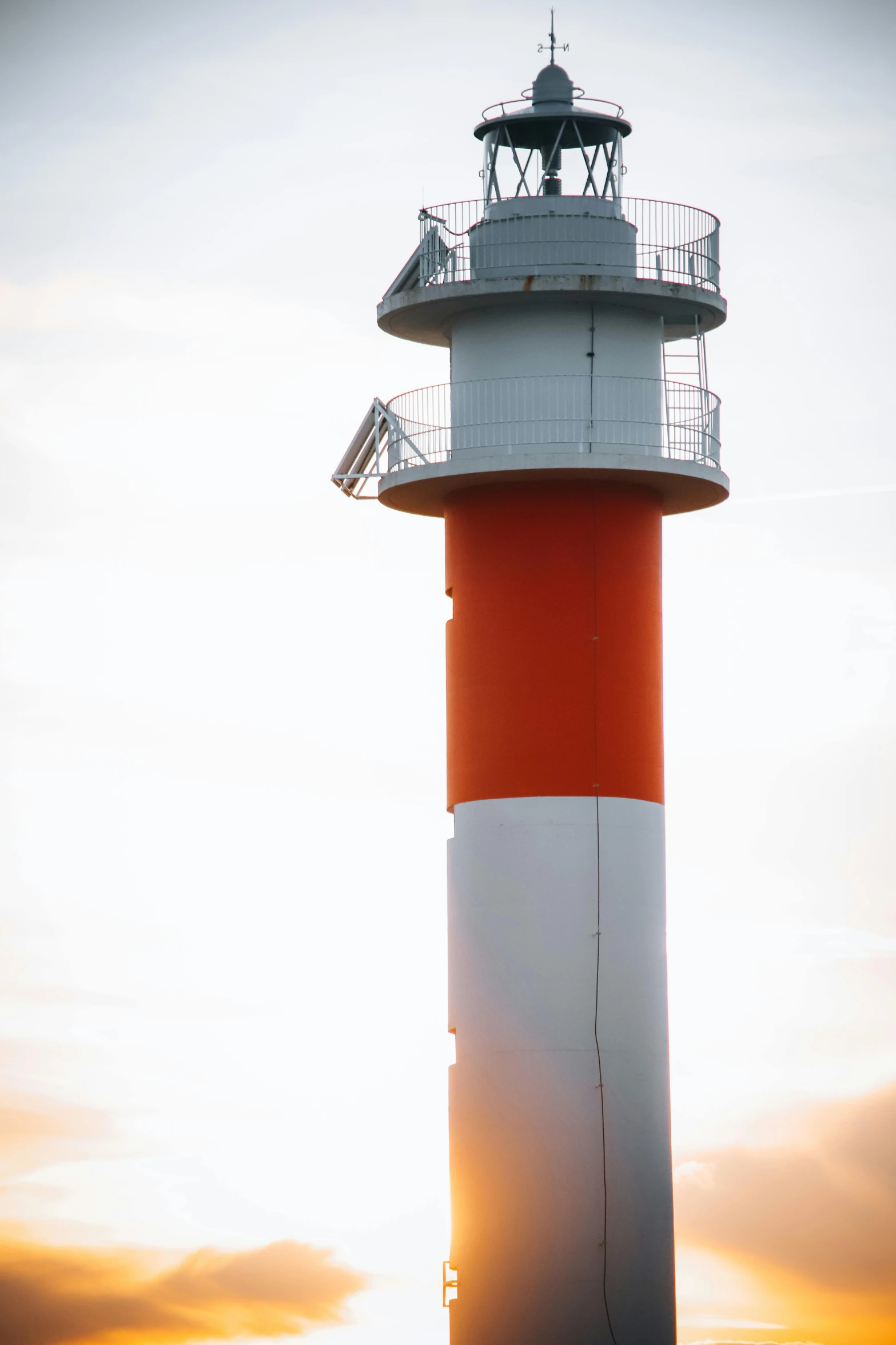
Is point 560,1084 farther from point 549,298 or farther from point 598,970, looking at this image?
point 549,298

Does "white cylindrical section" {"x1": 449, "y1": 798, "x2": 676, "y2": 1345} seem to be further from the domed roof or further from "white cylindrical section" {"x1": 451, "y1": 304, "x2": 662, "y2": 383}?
the domed roof

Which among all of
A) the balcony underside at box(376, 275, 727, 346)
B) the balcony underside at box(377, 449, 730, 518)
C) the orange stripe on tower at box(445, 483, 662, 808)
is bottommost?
the orange stripe on tower at box(445, 483, 662, 808)

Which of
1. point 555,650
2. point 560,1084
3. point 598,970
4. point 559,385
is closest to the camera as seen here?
point 560,1084

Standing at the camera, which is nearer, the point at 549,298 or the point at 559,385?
the point at 549,298

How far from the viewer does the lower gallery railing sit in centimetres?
3497

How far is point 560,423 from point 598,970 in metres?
7.49

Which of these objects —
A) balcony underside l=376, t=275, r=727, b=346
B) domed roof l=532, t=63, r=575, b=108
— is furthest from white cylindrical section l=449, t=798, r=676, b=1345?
domed roof l=532, t=63, r=575, b=108

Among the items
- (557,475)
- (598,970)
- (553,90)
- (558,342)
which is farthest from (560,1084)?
(553,90)

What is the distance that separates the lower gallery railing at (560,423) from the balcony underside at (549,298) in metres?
0.96

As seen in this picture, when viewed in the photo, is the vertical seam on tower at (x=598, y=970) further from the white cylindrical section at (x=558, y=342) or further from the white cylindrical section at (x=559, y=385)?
the white cylindrical section at (x=558, y=342)

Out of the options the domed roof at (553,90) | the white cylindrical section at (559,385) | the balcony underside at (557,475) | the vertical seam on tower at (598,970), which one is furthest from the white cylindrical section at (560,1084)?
the domed roof at (553,90)

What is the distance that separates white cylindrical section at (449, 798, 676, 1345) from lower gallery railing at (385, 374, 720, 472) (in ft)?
16.0

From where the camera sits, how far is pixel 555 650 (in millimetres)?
34906

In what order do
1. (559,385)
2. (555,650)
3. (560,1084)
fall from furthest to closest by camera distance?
(559,385)
(555,650)
(560,1084)
